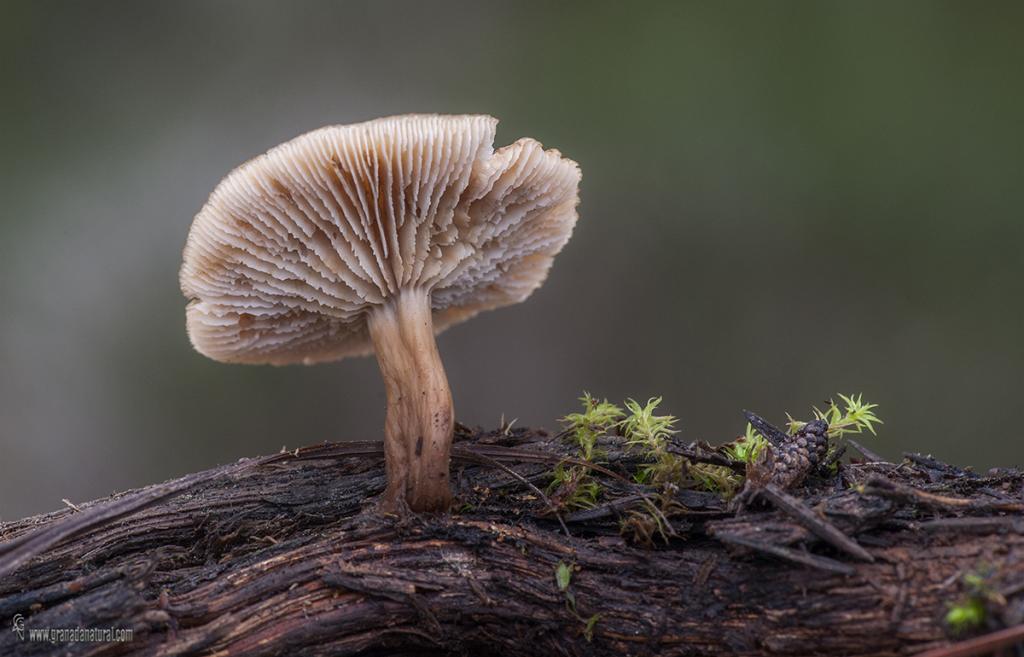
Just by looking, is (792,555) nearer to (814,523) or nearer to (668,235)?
(814,523)

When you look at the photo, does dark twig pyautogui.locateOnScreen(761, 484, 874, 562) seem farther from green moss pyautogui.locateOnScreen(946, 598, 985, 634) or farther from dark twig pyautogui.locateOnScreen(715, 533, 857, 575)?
green moss pyautogui.locateOnScreen(946, 598, 985, 634)

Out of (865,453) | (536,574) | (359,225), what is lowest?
(536,574)

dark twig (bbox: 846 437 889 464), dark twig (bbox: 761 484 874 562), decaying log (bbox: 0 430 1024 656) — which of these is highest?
dark twig (bbox: 846 437 889 464)

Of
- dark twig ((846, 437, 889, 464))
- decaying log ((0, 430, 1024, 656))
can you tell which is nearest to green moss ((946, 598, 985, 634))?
decaying log ((0, 430, 1024, 656))

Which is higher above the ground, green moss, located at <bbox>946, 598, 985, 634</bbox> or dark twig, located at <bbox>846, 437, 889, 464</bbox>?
dark twig, located at <bbox>846, 437, 889, 464</bbox>

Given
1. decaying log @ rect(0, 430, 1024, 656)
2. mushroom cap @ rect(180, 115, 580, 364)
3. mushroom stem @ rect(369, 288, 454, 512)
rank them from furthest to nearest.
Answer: mushroom stem @ rect(369, 288, 454, 512), mushroom cap @ rect(180, 115, 580, 364), decaying log @ rect(0, 430, 1024, 656)

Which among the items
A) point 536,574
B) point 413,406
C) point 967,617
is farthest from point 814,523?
point 413,406
